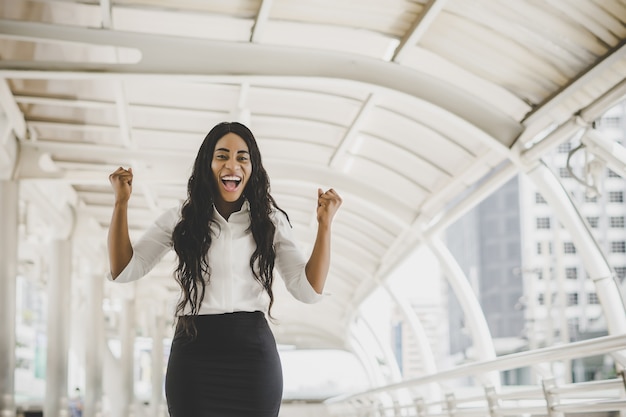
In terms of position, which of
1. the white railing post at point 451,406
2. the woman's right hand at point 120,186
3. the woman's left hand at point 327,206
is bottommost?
the white railing post at point 451,406

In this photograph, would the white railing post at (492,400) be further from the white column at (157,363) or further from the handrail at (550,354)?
the white column at (157,363)

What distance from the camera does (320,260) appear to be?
2650 mm

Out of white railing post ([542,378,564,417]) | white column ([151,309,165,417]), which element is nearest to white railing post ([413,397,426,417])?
white railing post ([542,378,564,417])

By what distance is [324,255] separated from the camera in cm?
266

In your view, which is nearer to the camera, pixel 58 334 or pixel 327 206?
pixel 327 206

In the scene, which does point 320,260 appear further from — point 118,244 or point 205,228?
point 118,244

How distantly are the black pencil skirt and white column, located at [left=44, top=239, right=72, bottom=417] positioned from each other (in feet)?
43.4

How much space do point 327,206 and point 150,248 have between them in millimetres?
505

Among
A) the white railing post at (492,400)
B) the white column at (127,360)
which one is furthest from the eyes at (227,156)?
the white column at (127,360)

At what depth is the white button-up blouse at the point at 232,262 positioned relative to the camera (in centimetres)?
264

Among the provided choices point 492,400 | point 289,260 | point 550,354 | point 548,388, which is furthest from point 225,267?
point 492,400

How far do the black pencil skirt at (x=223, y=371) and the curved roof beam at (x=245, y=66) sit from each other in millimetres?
5267

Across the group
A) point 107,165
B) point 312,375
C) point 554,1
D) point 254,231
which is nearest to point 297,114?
point 107,165

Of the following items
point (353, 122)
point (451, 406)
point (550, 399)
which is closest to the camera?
point (550, 399)
